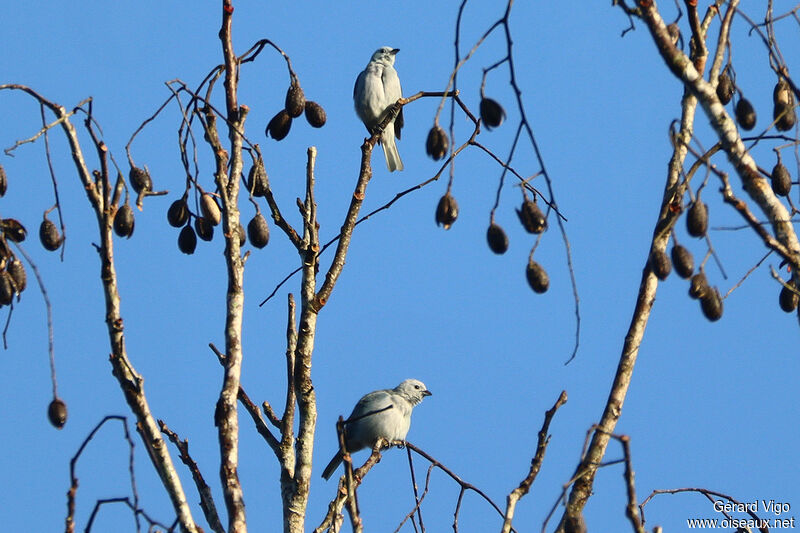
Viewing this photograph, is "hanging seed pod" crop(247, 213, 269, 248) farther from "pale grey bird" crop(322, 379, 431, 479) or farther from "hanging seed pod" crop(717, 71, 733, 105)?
"pale grey bird" crop(322, 379, 431, 479)

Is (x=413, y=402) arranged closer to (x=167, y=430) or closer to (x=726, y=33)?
(x=167, y=430)

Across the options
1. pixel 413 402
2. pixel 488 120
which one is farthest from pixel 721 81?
pixel 413 402

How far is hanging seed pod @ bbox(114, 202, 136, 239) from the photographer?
14.7ft

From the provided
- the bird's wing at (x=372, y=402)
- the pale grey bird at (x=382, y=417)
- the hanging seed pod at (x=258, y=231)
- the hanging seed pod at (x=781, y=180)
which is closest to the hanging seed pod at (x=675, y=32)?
the hanging seed pod at (x=781, y=180)

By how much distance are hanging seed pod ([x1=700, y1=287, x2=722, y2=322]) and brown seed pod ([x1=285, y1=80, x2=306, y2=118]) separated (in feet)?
8.32

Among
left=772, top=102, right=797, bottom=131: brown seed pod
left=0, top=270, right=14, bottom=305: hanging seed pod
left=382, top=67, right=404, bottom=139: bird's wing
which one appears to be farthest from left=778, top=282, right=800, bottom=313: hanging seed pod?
left=382, top=67, right=404, bottom=139: bird's wing

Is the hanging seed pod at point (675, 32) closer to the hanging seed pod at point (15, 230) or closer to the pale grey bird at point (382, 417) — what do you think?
the hanging seed pod at point (15, 230)

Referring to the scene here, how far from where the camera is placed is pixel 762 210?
11.9 ft

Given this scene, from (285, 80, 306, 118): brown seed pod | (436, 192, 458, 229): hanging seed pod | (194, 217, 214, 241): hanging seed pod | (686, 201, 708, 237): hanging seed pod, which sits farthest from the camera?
(285, 80, 306, 118): brown seed pod

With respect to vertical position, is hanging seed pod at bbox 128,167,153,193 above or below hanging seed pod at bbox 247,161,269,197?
below

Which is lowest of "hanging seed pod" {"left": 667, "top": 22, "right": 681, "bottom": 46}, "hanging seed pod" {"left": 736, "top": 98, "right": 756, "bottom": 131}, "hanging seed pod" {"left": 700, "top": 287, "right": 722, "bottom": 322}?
"hanging seed pod" {"left": 700, "top": 287, "right": 722, "bottom": 322}

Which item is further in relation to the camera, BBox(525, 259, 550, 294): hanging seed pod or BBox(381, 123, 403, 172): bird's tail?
BBox(381, 123, 403, 172): bird's tail

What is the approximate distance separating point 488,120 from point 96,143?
1511mm

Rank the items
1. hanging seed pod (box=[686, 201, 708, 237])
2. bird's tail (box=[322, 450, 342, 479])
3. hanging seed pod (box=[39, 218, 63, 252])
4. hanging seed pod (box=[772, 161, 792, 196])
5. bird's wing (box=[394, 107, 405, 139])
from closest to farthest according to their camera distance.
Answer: hanging seed pod (box=[686, 201, 708, 237]), hanging seed pod (box=[772, 161, 792, 196]), hanging seed pod (box=[39, 218, 63, 252]), bird's tail (box=[322, 450, 342, 479]), bird's wing (box=[394, 107, 405, 139])
